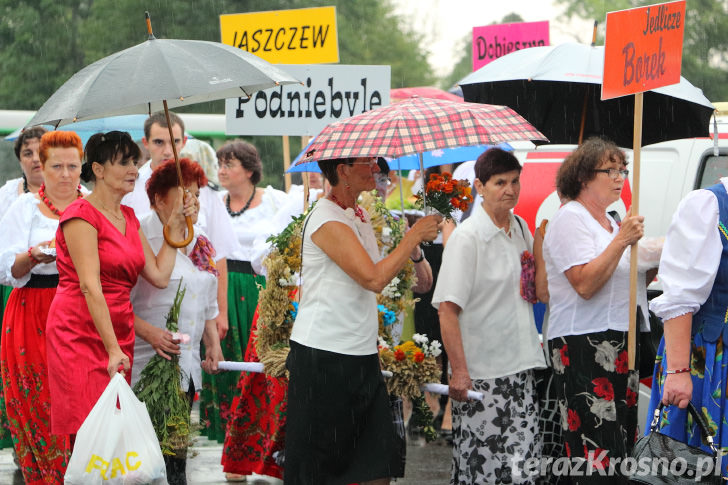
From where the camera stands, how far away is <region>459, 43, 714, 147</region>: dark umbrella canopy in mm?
5789

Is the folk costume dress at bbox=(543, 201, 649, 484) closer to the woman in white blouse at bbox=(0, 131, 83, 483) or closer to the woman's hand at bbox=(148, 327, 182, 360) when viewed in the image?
the woman's hand at bbox=(148, 327, 182, 360)

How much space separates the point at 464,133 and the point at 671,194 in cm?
291

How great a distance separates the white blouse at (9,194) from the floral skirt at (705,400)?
460 cm

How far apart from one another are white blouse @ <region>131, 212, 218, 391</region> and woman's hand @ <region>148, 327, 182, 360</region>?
157 millimetres

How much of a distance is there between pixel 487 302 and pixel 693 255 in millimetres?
1611

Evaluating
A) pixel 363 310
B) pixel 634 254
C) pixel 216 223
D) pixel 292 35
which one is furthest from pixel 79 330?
pixel 292 35

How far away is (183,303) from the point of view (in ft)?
18.9

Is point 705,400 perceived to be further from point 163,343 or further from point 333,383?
point 163,343

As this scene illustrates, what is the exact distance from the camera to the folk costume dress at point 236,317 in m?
7.75

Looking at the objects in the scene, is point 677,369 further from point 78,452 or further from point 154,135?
point 154,135

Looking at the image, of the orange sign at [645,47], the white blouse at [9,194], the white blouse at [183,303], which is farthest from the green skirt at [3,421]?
the orange sign at [645,47]

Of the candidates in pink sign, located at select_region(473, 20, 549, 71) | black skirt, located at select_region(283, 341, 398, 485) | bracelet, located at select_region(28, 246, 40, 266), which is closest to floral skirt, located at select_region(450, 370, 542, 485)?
black skirt, located at select_region(283, 341, 398, 485)

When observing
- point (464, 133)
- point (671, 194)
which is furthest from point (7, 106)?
point (464, 133)

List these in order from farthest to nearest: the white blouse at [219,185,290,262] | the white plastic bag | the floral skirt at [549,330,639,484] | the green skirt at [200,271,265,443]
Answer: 1. the white blouse at [219,185,290,262]
2. the green skirt at [200,271,265,443]
3. the floral skirt at [549,330,639,484]
4. the white plastic bag
